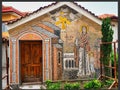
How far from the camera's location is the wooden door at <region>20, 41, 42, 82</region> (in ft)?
43.1

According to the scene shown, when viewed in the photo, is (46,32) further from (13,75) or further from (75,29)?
(13,75)

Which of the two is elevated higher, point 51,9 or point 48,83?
point 51,9

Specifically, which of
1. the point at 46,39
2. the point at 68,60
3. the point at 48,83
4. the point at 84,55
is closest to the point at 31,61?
the point at 46,39

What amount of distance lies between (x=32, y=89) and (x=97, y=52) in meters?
4.13

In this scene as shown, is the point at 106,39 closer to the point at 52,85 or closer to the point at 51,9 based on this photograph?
the point at 51,9

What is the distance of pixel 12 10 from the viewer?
2208 centimetres

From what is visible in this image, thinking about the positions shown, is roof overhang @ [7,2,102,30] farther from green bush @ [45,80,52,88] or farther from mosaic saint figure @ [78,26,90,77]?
green bush @ [45,80,52,88]

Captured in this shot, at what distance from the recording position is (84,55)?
1348 centimetres

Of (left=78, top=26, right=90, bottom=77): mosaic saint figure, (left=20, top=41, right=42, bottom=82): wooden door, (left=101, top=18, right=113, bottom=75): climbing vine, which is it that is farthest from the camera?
(left=78, top=26, right=90, bottom=77): mosaic saint figure

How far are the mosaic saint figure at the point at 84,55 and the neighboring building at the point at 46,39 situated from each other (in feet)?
0.74

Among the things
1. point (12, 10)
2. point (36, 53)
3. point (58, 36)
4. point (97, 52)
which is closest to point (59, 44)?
point (58, 36)

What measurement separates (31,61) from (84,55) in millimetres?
2787

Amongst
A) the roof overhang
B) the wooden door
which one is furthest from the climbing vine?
the wooden door

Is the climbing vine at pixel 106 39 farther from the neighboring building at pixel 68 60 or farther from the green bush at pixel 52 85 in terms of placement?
the green bush at pixel 52 85
